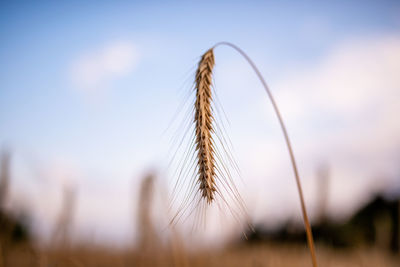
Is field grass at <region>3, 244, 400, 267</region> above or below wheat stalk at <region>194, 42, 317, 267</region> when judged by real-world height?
below

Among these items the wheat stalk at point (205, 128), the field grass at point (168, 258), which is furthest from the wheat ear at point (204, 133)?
the field grass at point (168, 258)

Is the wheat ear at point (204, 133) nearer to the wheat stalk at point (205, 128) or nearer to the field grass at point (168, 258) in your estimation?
the wheat stalk at point (205, 128)

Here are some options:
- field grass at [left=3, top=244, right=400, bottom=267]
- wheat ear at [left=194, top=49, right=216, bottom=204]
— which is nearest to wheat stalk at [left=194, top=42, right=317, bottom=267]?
wheat ear at [left=194, top=49, right=216, bottom=204]

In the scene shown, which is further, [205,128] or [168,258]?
[168,258]

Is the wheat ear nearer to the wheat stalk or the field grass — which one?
the wheat stalk

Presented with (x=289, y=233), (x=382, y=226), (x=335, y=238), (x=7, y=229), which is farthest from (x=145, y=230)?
(x=335, y=238)

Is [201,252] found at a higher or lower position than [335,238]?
higher

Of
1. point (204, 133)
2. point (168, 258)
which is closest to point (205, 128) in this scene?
point (204, 133)

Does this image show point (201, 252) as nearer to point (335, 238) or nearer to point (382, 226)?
point (382, 226)

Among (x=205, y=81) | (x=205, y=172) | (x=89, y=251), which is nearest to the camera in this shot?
(x=205, y=172)

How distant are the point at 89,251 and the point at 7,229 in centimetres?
297

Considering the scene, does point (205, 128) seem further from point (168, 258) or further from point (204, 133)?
point (168, 258)

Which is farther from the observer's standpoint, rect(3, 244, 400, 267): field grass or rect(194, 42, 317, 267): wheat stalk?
rect(3, 244, 400, 267): field grass

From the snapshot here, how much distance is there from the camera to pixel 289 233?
15.0 ft
